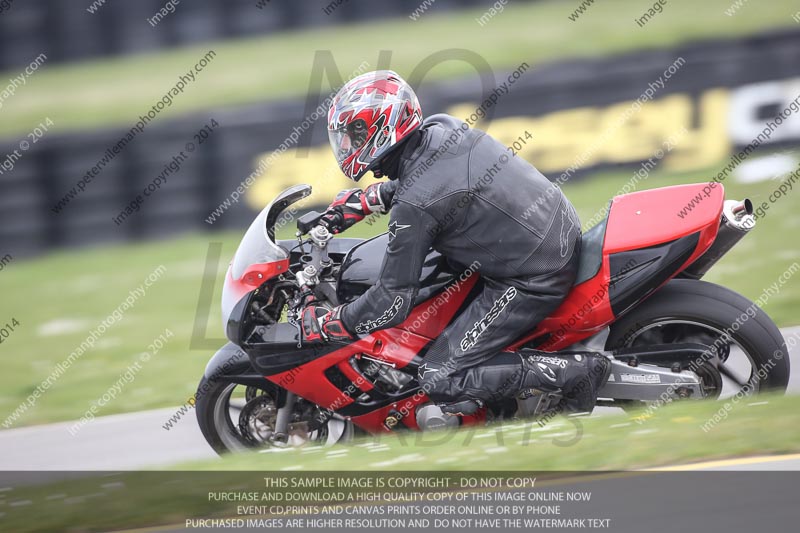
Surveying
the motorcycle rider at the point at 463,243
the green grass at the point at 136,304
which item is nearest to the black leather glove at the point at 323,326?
the motorcycle rider at the point at 463,243

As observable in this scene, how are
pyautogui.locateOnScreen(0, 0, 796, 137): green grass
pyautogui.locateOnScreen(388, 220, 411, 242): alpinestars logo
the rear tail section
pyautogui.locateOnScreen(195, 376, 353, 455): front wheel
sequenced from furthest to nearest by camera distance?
pyautogui.locateOnScreen(0, 0, 796, 137): green grass < pyautogui.locateOnScreen(195, 376, 353, 455): front wheel < the rear tail section < pyautogui.locateOnScreen(388, 220, 411, 242): alpinestars logo

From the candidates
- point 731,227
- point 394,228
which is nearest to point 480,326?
point 394,228

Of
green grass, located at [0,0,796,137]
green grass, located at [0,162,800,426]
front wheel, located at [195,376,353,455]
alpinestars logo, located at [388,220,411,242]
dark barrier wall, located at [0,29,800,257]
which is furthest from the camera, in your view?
green grass, located at [0,0,796,137]

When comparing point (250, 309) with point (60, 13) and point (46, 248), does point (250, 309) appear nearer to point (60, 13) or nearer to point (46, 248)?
point (46, 248)

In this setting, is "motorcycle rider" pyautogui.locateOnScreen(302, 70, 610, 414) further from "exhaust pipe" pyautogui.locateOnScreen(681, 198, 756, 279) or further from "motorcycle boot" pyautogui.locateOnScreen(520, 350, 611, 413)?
"exhaust pipe" pyautogui.locateOnScreen(681, 198, 756, 279)

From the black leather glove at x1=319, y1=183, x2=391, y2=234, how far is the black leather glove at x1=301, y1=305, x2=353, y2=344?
0.52 metres

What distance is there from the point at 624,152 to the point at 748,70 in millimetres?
1517

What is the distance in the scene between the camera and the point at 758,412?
14.2 ft

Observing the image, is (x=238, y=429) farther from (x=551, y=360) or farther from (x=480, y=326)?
(x=551, y=360)

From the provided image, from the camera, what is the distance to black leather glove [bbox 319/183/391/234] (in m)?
4.72

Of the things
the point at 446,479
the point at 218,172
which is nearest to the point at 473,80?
the point at 218,172

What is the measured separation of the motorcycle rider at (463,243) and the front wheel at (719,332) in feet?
0.99

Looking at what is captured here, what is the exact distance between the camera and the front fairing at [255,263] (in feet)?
14.6

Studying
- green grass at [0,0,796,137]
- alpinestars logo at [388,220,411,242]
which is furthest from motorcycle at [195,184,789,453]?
green grass at [0,0,796,137]
